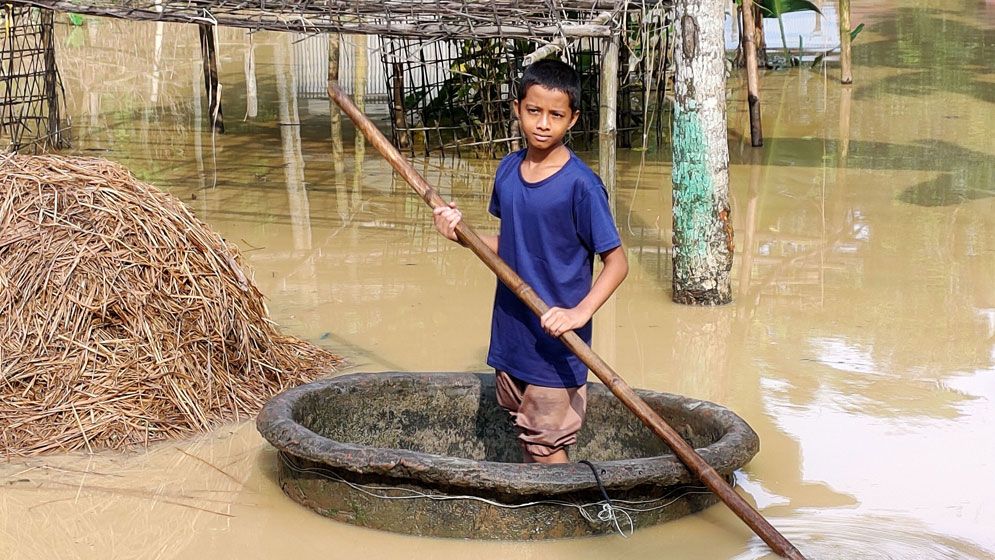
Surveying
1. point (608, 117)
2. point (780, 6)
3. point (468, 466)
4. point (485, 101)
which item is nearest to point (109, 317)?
point (468, 466)

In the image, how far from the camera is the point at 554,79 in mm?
3377

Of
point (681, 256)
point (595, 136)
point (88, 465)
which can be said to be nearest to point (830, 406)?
point (681, 256)

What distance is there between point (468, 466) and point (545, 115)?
977 mm

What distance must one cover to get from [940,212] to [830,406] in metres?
3.44

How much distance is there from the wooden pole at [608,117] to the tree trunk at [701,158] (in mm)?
1468

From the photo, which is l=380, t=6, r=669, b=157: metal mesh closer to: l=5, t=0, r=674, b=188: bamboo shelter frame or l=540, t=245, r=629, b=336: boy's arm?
l=5, t=0, r=674, b=188: bamboo shelter frame

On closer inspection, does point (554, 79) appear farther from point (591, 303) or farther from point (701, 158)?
point (701, 158)

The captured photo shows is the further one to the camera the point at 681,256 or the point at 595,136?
the point at 595,136

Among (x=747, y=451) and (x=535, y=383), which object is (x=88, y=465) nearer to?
(x=535, y=383)

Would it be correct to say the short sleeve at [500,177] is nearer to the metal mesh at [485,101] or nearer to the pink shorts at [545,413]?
the pink shorts at [545,413]

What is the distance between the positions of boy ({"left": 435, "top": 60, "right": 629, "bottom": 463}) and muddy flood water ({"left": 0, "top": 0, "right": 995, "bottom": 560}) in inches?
15.7

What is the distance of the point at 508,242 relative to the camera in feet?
11.7

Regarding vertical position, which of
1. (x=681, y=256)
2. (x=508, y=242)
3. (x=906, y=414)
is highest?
(x=508, y=242)

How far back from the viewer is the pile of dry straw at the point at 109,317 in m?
4.31
